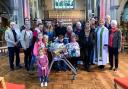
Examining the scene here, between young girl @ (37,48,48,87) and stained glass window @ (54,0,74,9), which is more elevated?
stained glass window @ (54,0,74,9)

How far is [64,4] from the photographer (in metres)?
35.1

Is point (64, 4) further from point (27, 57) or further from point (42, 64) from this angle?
point (42, 64)

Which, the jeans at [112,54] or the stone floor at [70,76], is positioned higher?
the jeans at [112,54]

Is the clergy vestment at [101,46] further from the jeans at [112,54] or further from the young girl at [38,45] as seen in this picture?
the young girl at [38,45]

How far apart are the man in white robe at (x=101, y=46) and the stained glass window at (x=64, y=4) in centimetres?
2572

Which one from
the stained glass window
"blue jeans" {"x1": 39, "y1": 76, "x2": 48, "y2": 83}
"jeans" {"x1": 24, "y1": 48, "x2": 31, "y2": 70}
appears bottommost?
"blue jeans" {"x1": 39, "y1": 76, "x2": 48, "y2": 83}

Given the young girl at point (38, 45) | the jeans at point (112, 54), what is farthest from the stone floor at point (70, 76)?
the young girl at point (38, 45)

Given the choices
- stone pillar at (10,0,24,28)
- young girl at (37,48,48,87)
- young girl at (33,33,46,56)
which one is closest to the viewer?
young girl at (37,48,48,87)

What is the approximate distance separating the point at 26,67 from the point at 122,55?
452cm

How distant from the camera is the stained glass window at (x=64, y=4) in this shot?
34.6 metres

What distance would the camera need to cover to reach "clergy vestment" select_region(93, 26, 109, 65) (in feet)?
29.0

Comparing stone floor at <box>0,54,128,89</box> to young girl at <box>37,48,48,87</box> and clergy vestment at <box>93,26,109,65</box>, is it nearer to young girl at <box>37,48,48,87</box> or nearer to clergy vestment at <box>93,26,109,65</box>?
young girl at <box>37,48,48,87</box>

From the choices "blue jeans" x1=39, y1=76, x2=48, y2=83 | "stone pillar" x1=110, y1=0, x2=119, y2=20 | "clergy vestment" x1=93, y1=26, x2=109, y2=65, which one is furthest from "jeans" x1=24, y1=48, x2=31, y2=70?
"stone pillar" x1=110, y1=0, x2=119, y2=20

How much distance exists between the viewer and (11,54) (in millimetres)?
9367
